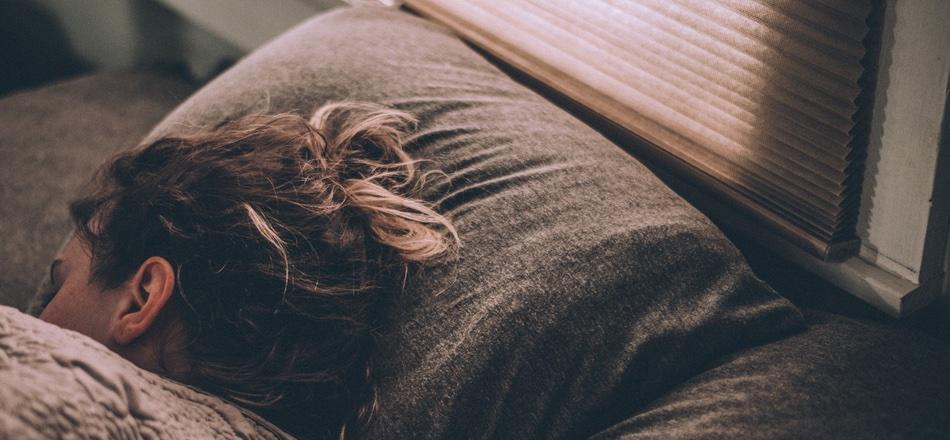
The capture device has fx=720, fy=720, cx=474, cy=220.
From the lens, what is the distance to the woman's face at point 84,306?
69 centimetres

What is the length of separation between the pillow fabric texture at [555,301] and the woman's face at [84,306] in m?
0.27

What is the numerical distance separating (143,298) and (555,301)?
→ 395 mm

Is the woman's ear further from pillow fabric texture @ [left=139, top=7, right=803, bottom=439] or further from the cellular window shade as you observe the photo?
the cellular window shade

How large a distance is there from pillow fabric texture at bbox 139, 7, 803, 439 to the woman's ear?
214mm

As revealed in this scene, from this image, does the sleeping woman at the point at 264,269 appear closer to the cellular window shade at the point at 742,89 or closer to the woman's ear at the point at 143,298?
the woman's ear at the point at 143,298

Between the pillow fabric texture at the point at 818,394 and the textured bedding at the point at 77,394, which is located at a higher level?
the textured bedding at the point at 77,394

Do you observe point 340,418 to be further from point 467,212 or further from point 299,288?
point 467,212

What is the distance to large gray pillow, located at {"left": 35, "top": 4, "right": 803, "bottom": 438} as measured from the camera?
2.04 feet

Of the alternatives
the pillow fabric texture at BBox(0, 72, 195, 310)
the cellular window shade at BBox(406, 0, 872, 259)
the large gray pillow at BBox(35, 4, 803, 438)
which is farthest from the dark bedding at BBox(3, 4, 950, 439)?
the pillow fabric texture at BBox(0, 72, 195, 310)

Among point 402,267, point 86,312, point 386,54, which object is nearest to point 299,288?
point 402,267

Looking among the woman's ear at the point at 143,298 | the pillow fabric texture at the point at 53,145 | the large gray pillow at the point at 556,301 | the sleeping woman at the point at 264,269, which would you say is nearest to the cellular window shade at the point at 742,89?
the large gray pillow at the point at 556,301

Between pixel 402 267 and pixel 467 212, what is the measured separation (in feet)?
0.28

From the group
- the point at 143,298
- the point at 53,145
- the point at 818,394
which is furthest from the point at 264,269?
the point at 53,145

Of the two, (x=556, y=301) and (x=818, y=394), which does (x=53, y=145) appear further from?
(x=818, y=394)
